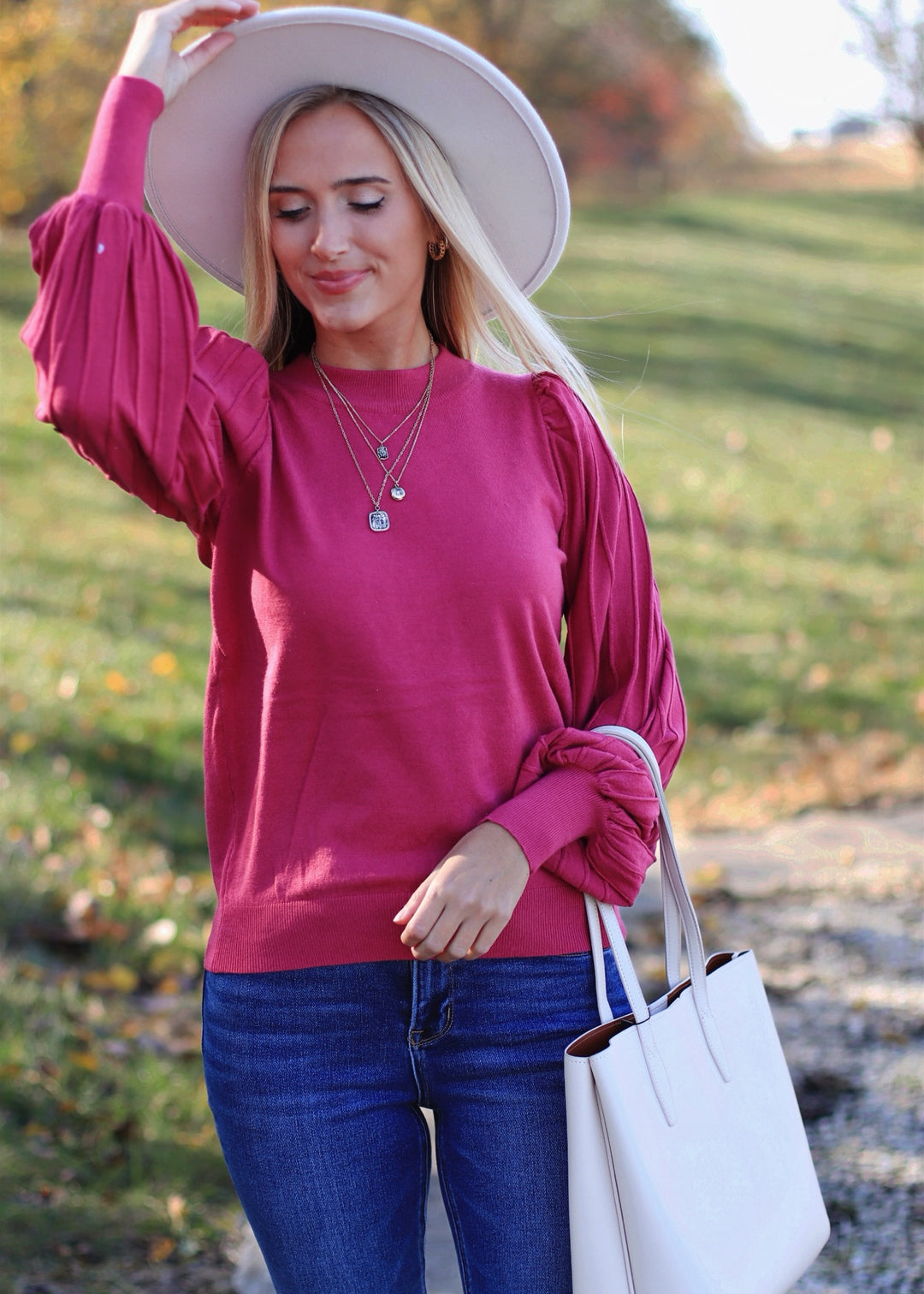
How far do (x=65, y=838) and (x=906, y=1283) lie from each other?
2.89m

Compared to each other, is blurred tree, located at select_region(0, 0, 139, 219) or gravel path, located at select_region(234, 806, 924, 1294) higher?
blurred tree, located at select_region(0, 0, 139, 219)

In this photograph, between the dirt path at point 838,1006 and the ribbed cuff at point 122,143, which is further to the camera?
the dirt path at point 838,1006

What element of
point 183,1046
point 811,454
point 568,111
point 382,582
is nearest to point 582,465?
point 382,582

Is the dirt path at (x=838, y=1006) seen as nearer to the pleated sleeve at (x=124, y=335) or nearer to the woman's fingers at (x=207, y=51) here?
the pleated sleeve at (x=124, y=335)

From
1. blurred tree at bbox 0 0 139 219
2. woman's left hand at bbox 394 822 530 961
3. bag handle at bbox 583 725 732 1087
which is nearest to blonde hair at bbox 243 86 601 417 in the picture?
bag handle at bbox 583 725 732 1087

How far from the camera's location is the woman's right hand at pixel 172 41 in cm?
178

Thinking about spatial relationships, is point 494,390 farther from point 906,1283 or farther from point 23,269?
point 23,269

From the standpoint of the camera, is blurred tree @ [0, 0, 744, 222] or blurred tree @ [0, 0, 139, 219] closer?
blurred tree @ [0, 0, 139, 219]

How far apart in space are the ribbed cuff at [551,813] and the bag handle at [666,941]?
9 centimetres

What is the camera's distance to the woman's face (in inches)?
73.8

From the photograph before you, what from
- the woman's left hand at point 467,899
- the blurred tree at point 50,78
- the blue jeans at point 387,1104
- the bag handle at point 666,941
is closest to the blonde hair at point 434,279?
the bag handle at point 666,941

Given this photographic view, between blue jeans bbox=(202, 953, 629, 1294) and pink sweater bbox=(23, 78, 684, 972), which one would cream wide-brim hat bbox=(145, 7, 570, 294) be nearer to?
pink sweater bbox=(23, 78, 684, 972)

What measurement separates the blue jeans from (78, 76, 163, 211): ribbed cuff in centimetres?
99

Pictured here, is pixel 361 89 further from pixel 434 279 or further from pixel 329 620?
pixel 329 620
